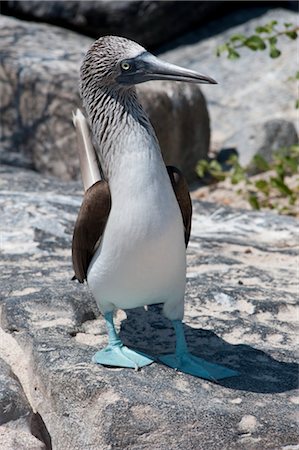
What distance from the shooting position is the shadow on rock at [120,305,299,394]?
2842 mm

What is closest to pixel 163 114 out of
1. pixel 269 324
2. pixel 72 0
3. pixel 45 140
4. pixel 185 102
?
pixel 185 102

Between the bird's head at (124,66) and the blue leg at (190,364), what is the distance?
0.76 meters

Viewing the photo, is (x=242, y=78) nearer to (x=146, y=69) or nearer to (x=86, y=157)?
(x=86, y=157)

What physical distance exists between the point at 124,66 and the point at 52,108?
339 centimetres

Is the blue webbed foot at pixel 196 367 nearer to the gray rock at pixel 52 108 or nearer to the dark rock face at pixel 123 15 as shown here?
the gray rock at pixel 52 108

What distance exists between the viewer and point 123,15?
309 inches

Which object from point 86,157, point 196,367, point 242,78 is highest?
point 86,157

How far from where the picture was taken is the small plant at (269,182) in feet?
18.8

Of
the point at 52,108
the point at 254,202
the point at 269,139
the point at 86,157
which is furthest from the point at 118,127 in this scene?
the point at 269,139

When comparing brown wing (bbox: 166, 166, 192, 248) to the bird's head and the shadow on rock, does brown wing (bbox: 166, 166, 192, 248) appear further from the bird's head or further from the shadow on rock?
the shadow on rock

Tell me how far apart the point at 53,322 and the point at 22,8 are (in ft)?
17.0

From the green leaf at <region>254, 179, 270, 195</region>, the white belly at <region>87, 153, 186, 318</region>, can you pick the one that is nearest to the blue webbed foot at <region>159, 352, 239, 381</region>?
the white belly at <region>87, 153, 186, 318</region>

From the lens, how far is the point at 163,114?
20.8 ft

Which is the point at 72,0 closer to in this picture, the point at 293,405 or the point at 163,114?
the point at 163,114
